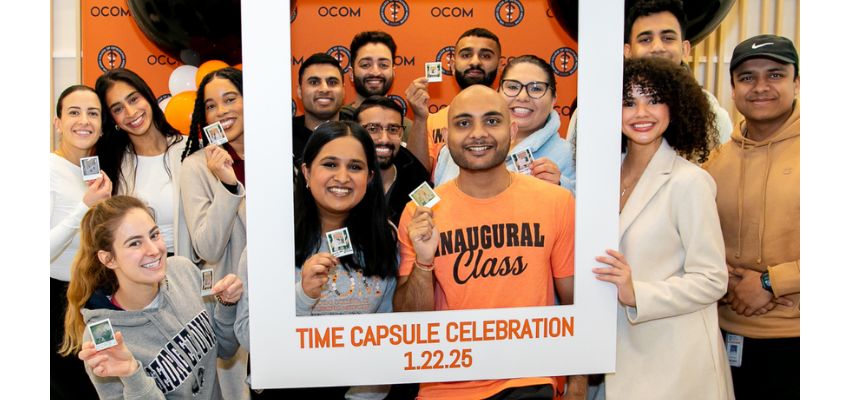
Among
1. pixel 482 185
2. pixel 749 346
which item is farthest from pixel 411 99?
pixel 749 346

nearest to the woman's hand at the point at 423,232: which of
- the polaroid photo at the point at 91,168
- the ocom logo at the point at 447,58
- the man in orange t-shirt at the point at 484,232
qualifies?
the man in orange t-shirt at the point at 484,232

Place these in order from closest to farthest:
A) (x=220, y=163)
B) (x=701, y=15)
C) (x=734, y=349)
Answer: (x=220, y=163), (x=734, y=349), (x=701, y=15)

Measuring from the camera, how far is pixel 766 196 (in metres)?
2.59

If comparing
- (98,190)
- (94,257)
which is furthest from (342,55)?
(98,190)

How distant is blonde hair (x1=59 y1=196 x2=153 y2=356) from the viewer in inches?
90.9

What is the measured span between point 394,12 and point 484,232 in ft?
2.64

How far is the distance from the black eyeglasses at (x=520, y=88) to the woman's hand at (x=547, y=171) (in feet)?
0.66

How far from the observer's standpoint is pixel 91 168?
8.97 feet

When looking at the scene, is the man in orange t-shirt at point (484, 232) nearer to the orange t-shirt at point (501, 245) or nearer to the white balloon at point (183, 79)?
the orange t-shirt at point (501, 245)

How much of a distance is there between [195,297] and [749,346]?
6.63ft

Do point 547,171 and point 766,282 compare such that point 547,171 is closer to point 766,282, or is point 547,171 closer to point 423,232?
point 423,232

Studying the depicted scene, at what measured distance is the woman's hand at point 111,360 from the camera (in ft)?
7.07

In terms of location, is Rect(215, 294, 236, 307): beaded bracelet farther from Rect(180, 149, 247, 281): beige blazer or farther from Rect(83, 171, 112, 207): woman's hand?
Rect(83, 171, 112, 207): woman's hand

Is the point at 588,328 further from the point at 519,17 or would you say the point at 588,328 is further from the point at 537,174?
the point at 519,17
